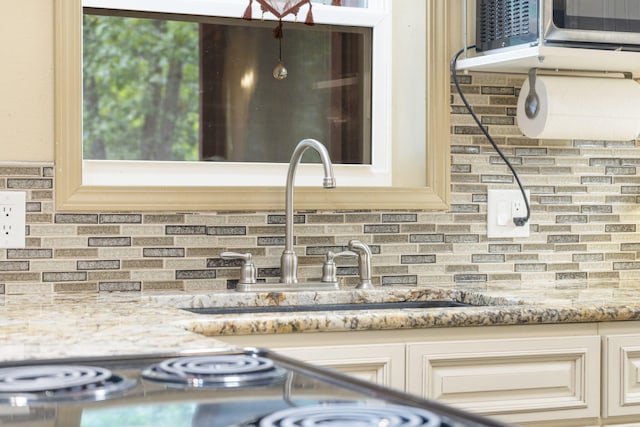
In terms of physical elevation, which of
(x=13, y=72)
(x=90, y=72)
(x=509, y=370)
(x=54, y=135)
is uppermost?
(x=90, y=72)

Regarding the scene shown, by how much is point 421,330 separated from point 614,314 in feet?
1.43

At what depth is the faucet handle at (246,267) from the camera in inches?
98.6

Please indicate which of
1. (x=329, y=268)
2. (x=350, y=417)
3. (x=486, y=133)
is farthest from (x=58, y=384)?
(x=486, y=133)

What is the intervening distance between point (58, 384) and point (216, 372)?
178 mm

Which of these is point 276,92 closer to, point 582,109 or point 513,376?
point 582,109

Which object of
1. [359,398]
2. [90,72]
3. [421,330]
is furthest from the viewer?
[90,72]

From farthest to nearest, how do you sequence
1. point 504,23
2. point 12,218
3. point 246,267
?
point 504,23
point 246,267
point 12,218

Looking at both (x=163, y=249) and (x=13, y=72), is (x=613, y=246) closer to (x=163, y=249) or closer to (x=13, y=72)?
(x=163, y=249)

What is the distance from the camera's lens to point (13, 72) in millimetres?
2420

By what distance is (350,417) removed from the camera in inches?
37.1

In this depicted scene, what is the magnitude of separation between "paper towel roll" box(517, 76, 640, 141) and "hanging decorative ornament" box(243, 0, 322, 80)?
25.5 inches

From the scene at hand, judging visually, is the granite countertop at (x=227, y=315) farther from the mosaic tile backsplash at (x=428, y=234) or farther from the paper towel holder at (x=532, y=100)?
the paper towel holder at (x=532, y=100)

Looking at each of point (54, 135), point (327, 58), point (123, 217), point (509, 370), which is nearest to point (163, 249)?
point (123, 217)

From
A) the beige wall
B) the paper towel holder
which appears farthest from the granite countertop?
the paper towel holder
